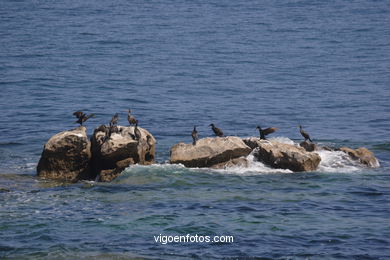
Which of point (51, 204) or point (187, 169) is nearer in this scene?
point (51, 204)

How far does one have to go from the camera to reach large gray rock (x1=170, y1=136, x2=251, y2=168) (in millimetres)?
25266

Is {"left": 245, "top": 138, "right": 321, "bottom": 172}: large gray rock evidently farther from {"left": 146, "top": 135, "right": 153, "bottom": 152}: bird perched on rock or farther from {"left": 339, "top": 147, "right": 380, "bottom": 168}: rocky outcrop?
{"left": 146, "top": 135, "right": 153, "bottom": 152}: bird perched on rock

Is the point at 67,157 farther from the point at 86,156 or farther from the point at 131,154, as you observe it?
the point at 131,154

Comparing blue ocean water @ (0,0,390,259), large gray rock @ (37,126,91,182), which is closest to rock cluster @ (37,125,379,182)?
large gray rock @ (37,126,91,182)

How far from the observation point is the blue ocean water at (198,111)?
18.9 metres

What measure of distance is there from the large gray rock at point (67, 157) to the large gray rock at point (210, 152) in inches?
124

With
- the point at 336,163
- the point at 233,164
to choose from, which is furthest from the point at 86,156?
the point at 336,163

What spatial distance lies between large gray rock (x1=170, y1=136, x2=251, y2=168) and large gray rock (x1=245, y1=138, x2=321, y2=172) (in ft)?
1.87

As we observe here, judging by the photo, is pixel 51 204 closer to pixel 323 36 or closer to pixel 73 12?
pixel 323 36

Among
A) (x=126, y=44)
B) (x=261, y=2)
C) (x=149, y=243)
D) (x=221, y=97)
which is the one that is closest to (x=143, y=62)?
(x=126, y=44)

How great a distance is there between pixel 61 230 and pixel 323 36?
50.5 meters

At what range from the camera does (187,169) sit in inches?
985

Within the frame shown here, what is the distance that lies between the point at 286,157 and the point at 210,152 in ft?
8.56

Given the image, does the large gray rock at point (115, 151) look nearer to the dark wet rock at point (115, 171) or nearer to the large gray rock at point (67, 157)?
the dark wet rock at point (115, 171)
